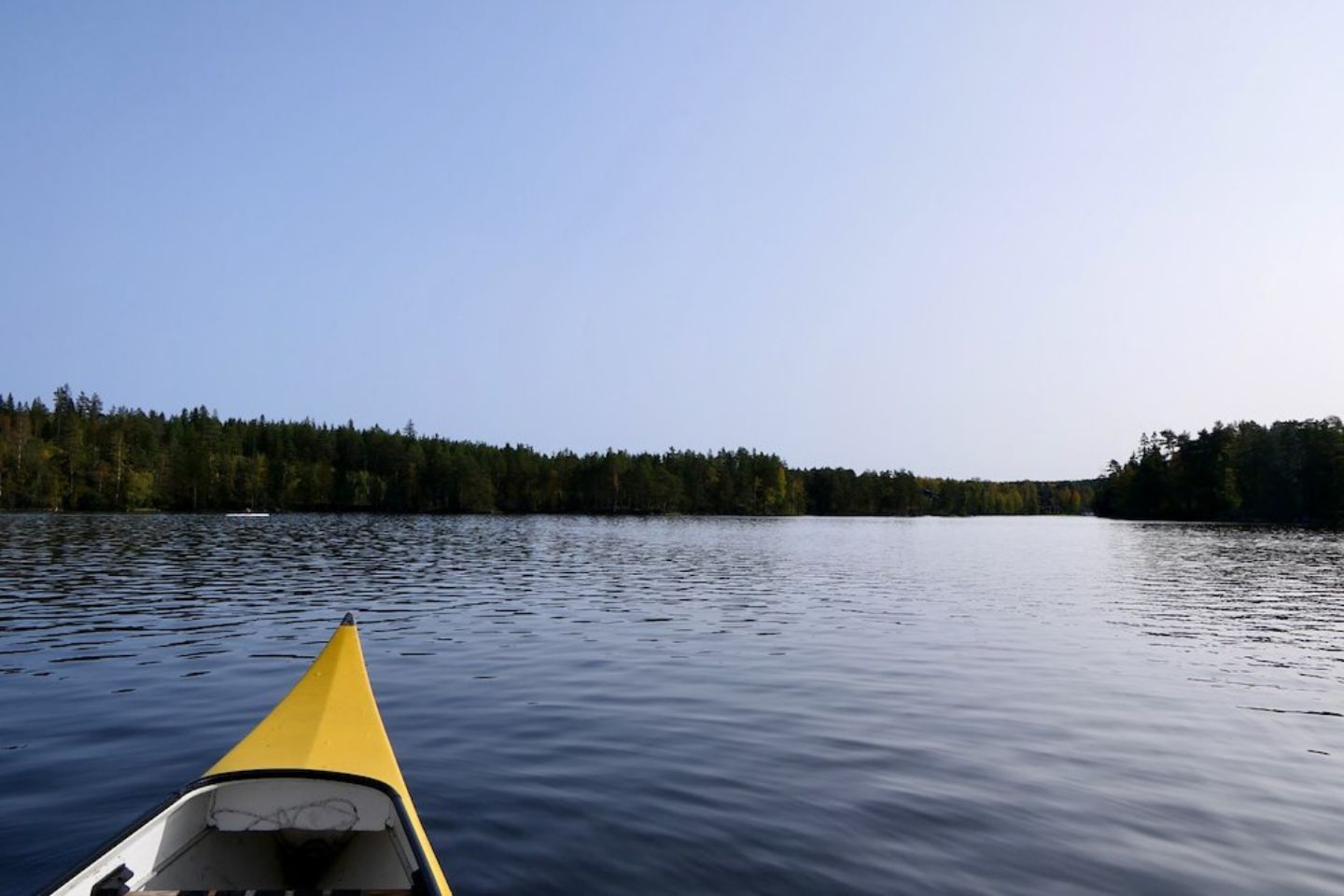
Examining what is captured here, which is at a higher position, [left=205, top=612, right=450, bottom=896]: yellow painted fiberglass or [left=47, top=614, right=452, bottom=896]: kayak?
[left=205, top=612, right=450, bottom=896]: yellow painted fiberglass

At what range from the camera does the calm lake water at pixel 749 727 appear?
965cm

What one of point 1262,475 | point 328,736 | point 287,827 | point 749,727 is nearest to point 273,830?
point 287,827

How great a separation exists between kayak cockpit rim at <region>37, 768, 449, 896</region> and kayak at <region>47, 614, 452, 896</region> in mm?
12

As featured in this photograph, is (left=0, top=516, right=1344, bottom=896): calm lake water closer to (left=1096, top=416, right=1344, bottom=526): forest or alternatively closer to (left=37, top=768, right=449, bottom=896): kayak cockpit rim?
(left=37, top=768, right=449, bottom=896): kayak cockpit rim

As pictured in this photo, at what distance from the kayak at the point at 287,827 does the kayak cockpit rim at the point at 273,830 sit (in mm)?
12

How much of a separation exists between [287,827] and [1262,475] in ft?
629

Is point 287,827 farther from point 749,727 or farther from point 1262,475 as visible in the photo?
point 1262,475

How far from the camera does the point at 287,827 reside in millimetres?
7871

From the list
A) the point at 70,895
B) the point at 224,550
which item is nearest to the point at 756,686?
the point at 70,895

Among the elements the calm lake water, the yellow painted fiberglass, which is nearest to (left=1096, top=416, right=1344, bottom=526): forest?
the calm lake water

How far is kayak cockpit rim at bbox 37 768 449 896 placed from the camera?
231 inches

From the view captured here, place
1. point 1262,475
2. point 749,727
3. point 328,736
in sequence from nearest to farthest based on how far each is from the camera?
1. point 328,736
2. point 749,727
3. point 1262,475

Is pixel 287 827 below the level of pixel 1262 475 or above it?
below

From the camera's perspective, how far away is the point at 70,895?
5.67 m
